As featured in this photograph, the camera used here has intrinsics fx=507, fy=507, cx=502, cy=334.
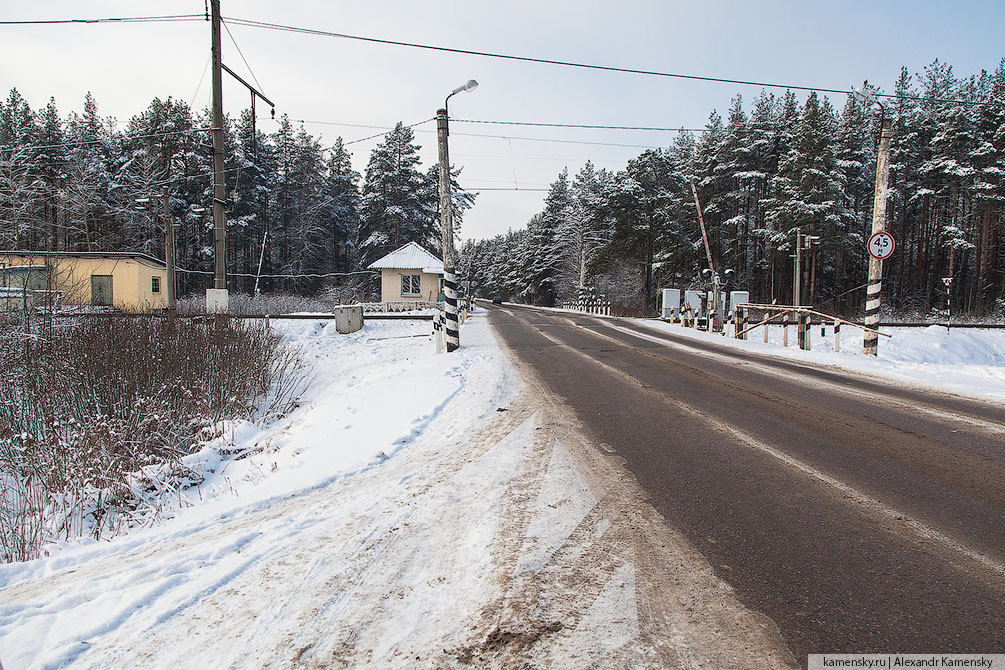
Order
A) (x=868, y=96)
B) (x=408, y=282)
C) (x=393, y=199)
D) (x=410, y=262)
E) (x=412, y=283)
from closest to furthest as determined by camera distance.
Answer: (x=868, y=96)
(x=410, y=262)
(x=412, y=283)
(x=408, y=282)
(x=393, y=199)

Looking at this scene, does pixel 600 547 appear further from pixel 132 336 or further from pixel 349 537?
pixel 132 336

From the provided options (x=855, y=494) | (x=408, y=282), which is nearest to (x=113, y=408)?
(x=855, y=494)

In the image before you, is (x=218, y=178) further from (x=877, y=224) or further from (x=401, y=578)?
(x=877, y=224)

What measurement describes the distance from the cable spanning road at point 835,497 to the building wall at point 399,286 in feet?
102

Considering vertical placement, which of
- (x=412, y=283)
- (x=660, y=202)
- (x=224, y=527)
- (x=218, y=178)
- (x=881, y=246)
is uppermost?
(x=660, y=202)

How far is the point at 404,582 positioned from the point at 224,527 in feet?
5.82

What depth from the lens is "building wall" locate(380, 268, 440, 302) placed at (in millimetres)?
37750

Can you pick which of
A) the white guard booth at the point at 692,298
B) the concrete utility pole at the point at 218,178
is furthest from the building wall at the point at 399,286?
the concrete utility pole at the point at 218,178

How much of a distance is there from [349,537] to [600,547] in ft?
4.85

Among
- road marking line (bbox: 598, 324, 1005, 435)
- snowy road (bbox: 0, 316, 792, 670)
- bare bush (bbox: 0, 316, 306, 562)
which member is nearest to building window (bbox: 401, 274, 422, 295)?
bare bush (bbox: 0, 316, 306, 562)

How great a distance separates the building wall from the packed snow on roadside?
2929cm

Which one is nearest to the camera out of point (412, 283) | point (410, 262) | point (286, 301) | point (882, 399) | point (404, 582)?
point (404, 582)

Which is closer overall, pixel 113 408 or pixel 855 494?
pixel 855 494

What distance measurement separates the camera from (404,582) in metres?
2.51
